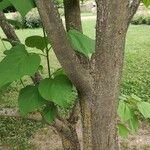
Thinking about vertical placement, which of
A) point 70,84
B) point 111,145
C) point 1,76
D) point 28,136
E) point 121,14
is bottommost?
point 28,136

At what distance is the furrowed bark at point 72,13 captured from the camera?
1811 millimetres

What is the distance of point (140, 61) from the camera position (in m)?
9.07

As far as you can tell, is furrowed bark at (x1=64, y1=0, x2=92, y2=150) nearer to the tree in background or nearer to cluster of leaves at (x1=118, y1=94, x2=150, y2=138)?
the tree in background

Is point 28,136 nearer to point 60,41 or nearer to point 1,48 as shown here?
point 60,41

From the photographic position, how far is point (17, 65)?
5.11ft

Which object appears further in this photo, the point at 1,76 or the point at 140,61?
the point at 140,61

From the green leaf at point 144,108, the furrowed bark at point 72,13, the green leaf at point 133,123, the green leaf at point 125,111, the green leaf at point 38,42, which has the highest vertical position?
the furrowed bark at point 72,13

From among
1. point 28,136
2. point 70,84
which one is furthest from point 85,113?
point 28,136

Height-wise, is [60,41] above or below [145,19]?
above

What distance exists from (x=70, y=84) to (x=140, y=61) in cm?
753

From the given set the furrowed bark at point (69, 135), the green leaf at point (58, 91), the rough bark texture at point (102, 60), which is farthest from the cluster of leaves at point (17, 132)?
the rough bark texture at point (102, 60)

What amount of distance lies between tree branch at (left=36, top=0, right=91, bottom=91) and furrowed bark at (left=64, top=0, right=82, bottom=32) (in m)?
0.41

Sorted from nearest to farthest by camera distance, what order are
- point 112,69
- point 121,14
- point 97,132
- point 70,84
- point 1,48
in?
point 121,14 < point 112,69 < point 97,132 < point 70,84 < point 1,48

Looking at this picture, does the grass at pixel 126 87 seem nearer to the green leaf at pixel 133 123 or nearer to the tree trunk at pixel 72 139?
the tree trunk at pixel 72 139
